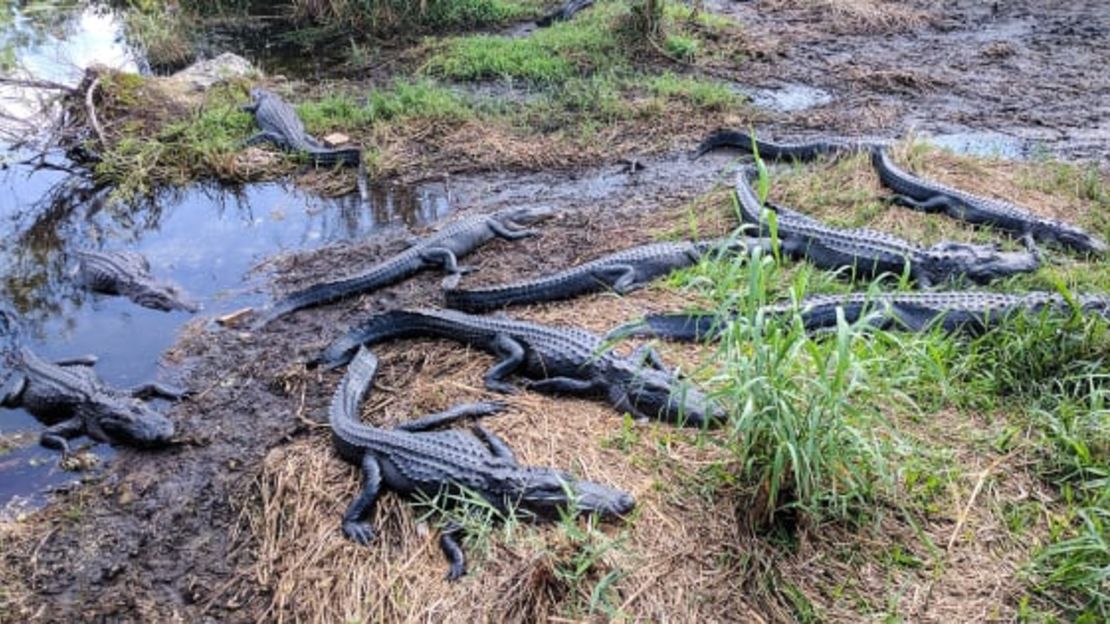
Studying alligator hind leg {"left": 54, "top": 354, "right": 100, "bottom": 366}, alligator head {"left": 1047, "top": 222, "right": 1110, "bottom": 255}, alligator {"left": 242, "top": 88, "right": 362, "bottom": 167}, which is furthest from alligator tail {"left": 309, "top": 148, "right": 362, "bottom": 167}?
alligator head {"left": 1047, "top": 222, "right": 1110, "bottom": 255}

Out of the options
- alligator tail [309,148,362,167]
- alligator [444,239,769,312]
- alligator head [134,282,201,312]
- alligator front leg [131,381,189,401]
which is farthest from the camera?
alligator tail [309,148,362,167]

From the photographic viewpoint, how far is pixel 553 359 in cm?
405

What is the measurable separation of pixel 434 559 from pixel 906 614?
1.68m

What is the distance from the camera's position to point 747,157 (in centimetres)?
656

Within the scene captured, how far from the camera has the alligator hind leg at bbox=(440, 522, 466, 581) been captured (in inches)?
120

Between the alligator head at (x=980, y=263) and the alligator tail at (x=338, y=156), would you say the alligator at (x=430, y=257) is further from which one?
the alligator head at (x=980, y=263)

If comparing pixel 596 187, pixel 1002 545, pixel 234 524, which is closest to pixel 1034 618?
pixel 1002 545

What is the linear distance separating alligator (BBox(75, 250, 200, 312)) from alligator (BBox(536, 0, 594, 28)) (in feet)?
20.0

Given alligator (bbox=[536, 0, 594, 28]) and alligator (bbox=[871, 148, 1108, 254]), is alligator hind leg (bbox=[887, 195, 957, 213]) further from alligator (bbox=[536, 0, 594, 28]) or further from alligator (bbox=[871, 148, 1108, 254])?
alligator (bbox=[536, 0, 594, 28])

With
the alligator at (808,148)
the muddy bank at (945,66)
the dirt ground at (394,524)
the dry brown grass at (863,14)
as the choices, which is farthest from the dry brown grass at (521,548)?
the dry brown grass at (863,14)

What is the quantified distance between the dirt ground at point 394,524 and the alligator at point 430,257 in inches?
3.6

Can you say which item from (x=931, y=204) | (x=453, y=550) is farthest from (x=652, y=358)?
(x=931, y=204)

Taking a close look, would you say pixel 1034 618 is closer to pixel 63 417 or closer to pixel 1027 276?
pixel 1027 276

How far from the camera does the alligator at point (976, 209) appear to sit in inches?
193
